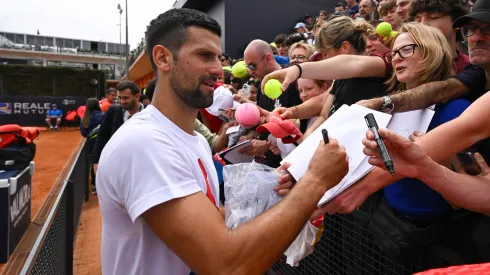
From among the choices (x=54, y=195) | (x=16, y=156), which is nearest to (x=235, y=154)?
(x=16, y=156)

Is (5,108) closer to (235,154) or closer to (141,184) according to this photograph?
(235,154)

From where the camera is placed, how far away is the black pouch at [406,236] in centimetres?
155

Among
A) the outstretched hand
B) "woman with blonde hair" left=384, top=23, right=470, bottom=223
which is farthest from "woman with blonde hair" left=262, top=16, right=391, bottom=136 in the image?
the outstretched hand

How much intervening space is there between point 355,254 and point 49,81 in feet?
96.5

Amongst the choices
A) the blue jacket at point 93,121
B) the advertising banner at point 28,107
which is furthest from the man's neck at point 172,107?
the advertising banner at point 28,107

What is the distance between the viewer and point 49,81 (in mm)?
26922

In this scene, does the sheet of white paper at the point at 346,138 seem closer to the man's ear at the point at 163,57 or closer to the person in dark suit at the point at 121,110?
the man's ear at the point at 163,57

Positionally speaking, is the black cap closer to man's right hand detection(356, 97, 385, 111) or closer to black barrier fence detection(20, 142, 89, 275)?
man's right hand detection(356, 97, 385, 111)

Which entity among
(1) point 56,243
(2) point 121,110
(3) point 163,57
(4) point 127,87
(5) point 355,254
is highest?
(3) point 163,57

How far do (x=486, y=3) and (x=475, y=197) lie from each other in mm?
822

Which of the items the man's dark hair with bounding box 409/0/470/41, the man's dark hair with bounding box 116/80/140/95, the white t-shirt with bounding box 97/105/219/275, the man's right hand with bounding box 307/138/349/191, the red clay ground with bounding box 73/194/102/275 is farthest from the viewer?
the man's dark hair with bounding box 116/80/140/95

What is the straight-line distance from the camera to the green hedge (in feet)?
84.7

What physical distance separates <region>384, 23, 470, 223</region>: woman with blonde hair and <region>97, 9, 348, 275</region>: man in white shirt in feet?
1.54

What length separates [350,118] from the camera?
60.2 inches
